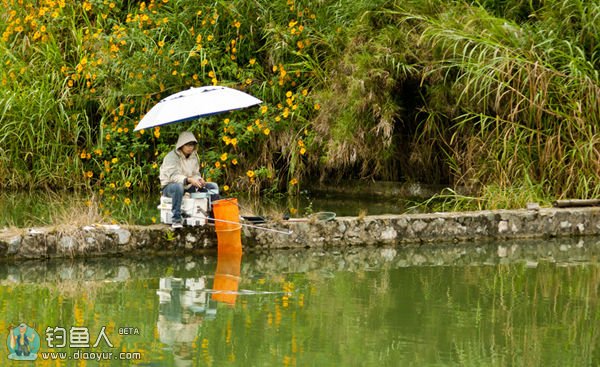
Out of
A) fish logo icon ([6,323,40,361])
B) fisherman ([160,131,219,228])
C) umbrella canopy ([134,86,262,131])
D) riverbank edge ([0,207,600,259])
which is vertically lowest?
fish logo icon ([6,323,40,361])

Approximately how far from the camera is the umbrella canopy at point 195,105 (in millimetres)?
10180

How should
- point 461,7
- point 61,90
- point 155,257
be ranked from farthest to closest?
point 61,90 → point 461,7 → point 155,257

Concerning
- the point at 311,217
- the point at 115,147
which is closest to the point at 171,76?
the point at 115,147

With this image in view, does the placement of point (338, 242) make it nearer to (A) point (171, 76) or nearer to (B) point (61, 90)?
(A) point (171, 76)

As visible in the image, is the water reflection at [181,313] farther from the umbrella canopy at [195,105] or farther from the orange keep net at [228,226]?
the umbrella canopy at [195,105]

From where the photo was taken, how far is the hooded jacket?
10203 mm

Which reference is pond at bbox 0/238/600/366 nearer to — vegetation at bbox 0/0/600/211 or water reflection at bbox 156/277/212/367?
water reflection at bbox 156/277/212/367

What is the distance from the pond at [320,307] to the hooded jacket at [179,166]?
70cm

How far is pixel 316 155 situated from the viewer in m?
15.0

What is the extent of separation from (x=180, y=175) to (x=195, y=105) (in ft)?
2.11

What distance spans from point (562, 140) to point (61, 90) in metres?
7.17

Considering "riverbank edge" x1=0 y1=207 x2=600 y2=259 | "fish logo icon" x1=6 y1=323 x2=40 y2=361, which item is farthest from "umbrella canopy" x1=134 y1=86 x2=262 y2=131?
"fish logo icon" x1=6 y1=323 x2=40 y2=361

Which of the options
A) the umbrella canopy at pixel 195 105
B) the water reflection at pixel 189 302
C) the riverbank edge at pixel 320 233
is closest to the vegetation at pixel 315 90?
the riverbank edge at pixel 320 233

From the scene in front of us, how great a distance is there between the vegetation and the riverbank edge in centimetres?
62
